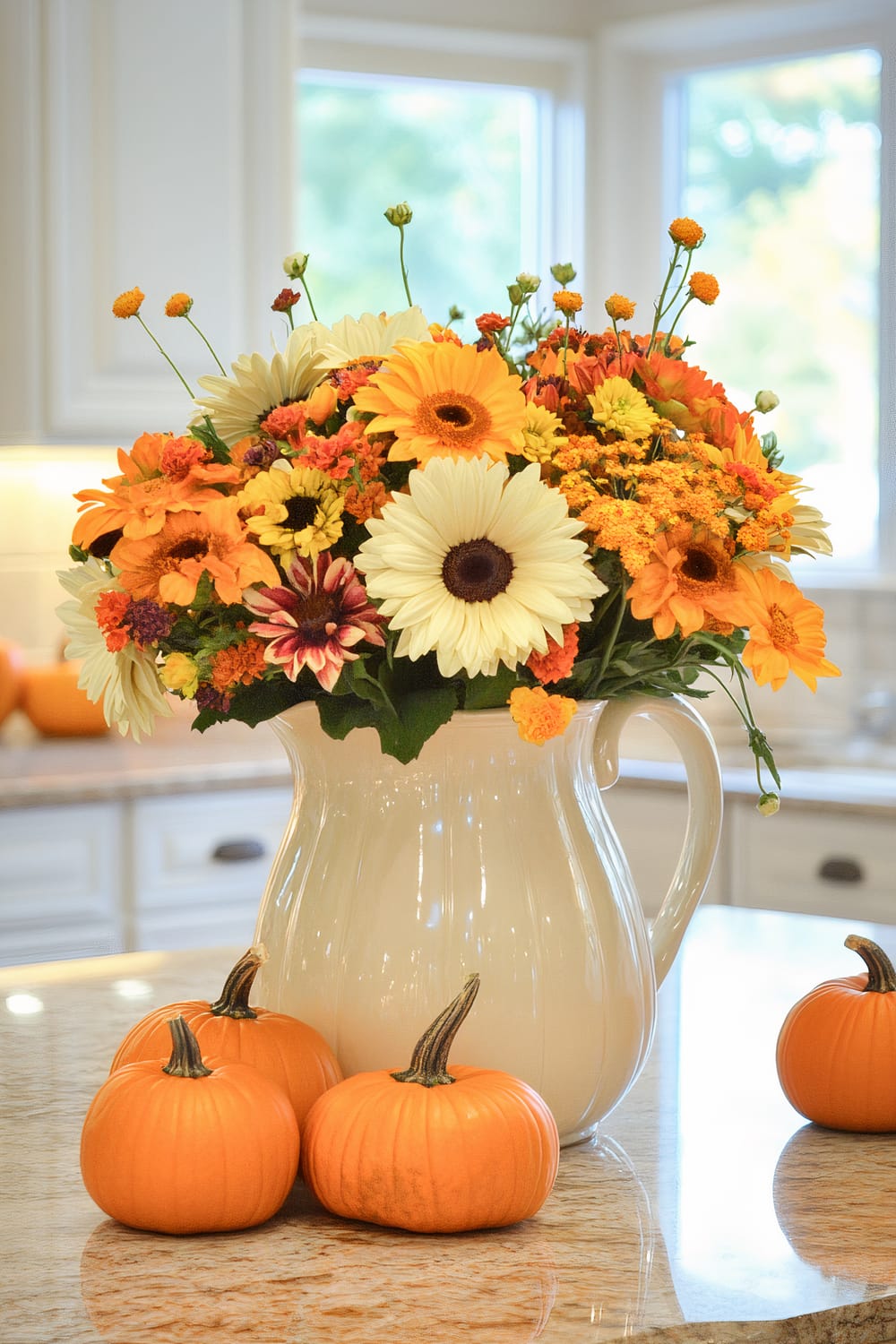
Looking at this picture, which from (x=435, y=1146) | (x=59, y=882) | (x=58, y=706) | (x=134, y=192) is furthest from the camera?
(x=58, y=706)

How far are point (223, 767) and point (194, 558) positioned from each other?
74.5 inches

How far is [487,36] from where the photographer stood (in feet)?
11.7

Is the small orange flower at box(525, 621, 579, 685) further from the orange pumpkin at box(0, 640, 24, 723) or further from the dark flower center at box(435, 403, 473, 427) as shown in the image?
the orange pumpkin at box(0, 640, 24, 723)

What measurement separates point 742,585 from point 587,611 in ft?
0.28

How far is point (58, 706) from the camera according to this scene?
119 inches

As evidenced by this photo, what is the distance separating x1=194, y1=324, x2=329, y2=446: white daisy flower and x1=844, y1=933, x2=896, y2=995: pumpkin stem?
44cm

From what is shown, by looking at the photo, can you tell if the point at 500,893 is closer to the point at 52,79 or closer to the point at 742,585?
the point at 742,585

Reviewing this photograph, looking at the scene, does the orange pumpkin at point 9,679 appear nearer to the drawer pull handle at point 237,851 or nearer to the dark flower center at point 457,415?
the drawer pull handle at point 237,851

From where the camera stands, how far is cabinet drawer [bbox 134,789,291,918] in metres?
2.64

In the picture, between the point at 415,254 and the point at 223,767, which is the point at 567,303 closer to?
the point at 223,767

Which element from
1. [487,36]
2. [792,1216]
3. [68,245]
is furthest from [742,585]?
[487,36]

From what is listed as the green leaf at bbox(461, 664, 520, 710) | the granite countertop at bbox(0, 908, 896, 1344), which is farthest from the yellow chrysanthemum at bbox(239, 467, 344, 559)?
the granite countertop at bbox(0, 908, 896, 1344)

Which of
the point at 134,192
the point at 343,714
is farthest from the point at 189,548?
the point at 134,192

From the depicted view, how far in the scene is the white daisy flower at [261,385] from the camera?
91 cm
